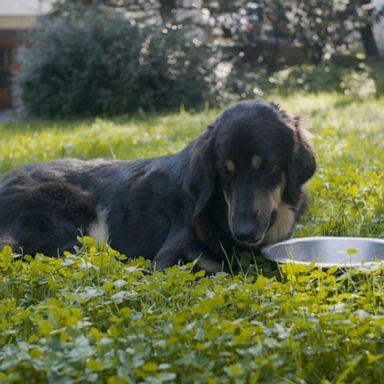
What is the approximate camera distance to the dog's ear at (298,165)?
5.12 metres

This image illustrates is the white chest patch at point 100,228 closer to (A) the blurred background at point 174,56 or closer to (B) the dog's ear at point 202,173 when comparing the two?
(B) the dog's ear at point 202,173

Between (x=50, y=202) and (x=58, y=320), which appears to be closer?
(x=58, y=320)

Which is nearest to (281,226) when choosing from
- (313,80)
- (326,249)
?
(326,249)

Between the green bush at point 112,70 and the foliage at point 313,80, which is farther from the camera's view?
the foliage at point 313,80

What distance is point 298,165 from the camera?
17.0ft

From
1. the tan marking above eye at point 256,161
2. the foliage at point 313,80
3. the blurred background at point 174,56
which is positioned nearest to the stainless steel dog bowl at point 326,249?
the tan marking above eye at point 256,161

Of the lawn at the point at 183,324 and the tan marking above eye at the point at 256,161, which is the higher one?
the tan marking above eye at the point at 256,161

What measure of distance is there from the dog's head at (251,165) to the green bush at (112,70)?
378 inches

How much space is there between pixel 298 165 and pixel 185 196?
83 centimetres

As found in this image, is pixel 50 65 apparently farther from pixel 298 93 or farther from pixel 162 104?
pixel 298 93

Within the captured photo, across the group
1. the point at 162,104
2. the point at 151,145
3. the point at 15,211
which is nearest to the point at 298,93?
the point at 162,104

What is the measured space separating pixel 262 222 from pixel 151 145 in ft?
15.4

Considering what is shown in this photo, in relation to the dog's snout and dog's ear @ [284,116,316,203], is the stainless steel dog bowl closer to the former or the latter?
the dog's snout

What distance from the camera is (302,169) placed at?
5199 millimetres
